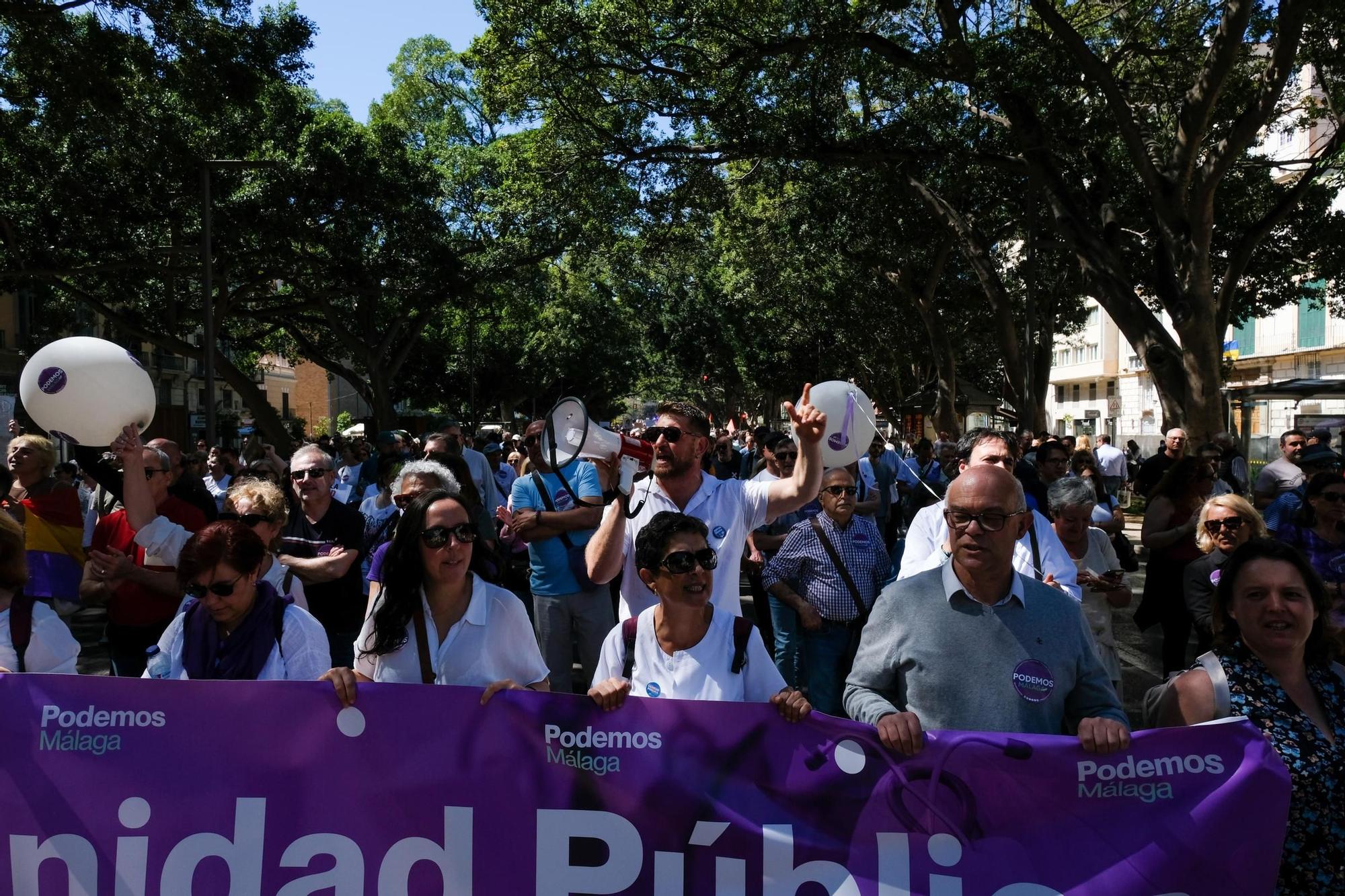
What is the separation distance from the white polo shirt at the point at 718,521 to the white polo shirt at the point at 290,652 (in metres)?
1.23

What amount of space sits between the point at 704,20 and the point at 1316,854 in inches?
504

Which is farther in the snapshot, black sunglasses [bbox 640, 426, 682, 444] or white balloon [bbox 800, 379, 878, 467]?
white balloon [bbox 800, 379, 878, 467]

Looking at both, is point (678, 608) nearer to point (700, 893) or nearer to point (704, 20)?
point (700, 893)

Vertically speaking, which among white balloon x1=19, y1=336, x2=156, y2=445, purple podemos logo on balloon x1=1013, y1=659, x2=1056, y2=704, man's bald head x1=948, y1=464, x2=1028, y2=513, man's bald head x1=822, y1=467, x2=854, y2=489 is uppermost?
white balloon x1=19, y1=336, x2=156, y2=445

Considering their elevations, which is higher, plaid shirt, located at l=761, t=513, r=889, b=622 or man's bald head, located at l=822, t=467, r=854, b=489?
man's bald head, located at l=822, t=467, r=854, b=489

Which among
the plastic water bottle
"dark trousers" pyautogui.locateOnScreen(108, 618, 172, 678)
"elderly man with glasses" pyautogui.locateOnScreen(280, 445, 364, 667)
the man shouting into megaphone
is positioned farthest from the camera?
"elderly man with glasses" pyautogui.locateOnScreen(280, 445, 364, 667)

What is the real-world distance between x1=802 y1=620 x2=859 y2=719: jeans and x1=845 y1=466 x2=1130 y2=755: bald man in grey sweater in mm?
2658

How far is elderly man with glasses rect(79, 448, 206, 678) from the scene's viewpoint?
4.75 metres

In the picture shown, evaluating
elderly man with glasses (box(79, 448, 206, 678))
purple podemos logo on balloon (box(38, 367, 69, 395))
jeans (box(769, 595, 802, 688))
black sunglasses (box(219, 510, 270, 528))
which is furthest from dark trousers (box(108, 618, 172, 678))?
jeans (box(769, 595, 802, 688))

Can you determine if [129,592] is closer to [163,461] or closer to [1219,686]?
[163,461]

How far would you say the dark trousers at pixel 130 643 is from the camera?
495 cm

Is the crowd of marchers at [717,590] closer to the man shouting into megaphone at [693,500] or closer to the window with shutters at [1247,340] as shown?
the man shouting into megaphone at [693,500]

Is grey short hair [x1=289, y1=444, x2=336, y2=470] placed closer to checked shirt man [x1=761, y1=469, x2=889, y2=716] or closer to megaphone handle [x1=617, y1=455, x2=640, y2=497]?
megaphone handle [x1=617, y1=455, x2=640, y2=497]

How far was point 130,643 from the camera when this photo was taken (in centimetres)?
497
